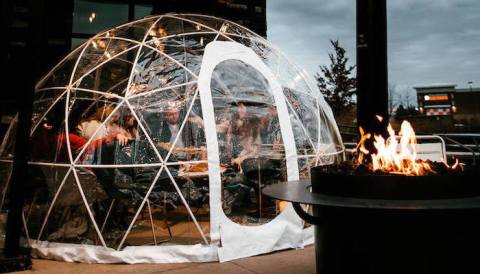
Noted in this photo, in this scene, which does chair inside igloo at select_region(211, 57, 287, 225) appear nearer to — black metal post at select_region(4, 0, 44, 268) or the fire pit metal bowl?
the fire pit metal bowl

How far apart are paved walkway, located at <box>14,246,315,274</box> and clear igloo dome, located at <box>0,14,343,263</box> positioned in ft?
0.39

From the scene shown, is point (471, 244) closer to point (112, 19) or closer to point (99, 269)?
point (99, 269)

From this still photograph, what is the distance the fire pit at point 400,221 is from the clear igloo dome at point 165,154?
186 cm

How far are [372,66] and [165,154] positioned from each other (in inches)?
98.5

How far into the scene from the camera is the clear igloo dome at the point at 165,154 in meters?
4.32

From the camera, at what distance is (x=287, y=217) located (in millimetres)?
4809

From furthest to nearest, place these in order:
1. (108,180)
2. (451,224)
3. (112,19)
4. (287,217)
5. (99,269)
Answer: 1. (112,19)
2. (287,217)
3. (108,180)
4. (99,269)
5. (451,224)

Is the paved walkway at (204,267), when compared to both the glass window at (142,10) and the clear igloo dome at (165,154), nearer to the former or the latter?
the clear igloo dome at (165,154)

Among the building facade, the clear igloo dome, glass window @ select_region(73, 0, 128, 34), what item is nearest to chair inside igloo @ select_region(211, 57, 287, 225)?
the clear igloo dome

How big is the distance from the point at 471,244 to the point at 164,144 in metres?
3.15

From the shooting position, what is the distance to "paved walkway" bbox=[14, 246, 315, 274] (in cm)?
394

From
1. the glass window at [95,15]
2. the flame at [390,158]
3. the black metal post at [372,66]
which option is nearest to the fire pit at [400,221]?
the flame at [390,158]

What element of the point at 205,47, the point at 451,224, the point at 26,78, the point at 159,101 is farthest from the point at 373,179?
the point at 26,78

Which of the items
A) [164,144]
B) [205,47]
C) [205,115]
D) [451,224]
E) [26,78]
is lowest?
[451,224]
